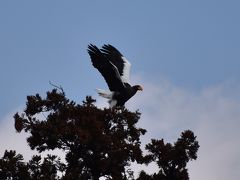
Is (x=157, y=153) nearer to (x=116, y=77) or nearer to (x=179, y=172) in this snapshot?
(x=179, y=172)

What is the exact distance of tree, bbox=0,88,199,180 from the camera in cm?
1389

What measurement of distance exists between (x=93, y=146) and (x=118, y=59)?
22.3 feet

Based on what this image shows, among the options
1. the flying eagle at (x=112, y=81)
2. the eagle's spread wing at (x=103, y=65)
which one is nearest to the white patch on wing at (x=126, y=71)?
the flying eagle at (x=112, y=81)

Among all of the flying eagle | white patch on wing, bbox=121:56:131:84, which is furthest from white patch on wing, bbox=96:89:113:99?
white patch on wing, bbox=121:56:131:84

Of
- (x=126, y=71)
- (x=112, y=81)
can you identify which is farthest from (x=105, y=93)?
(x=126, y=71)

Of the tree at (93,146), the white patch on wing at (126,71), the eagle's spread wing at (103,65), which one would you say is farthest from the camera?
the white patch on wing at (126,71)

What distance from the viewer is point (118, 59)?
20719mm

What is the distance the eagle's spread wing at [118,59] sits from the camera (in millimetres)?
20062

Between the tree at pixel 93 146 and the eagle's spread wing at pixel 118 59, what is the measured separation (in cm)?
505

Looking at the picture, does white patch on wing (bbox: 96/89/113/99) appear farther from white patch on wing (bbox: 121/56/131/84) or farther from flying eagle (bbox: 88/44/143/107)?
white patch on wing (bbox: 121/56/131/84)

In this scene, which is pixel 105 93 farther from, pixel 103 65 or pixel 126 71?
pixel 126 71

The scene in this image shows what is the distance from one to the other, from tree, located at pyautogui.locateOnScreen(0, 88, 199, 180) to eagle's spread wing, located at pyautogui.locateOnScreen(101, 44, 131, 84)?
505 cm

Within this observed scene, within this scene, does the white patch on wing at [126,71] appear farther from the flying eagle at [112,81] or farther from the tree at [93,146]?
the tree at [93,146]

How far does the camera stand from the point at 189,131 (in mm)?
14555
